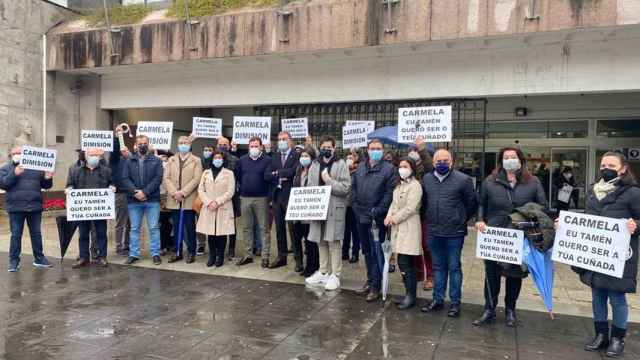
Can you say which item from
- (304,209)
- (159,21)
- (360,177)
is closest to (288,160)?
(304,209)

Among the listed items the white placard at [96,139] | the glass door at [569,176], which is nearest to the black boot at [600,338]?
the white placard at [96,139]

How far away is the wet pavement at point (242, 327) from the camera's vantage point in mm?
4238

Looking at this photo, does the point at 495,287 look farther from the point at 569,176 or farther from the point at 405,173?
the point at 569,176

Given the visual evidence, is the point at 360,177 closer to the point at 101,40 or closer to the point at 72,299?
the point at 72,299

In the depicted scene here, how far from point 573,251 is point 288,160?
405 centimetres

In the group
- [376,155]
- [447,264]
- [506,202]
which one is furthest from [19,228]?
[506,202]

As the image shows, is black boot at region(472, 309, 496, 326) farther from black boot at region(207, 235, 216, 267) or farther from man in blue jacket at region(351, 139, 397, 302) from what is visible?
black boot at region(207, 235, 216, 267)

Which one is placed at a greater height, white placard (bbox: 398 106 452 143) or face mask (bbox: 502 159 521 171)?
white placard (bbox: 398 106 452 143)

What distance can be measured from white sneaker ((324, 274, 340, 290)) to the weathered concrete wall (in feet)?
18.4

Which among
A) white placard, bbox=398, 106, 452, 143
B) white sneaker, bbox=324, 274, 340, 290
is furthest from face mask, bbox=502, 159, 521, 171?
white sneaker, bbox=324, 274, 340, 290

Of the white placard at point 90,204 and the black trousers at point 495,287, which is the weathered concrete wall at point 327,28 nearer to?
the white placard at point 90,204

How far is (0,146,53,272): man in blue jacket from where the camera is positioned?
22.7ft

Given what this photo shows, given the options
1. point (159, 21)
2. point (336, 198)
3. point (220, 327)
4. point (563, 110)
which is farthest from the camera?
point (563, 110)

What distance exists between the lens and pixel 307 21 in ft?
34.5
